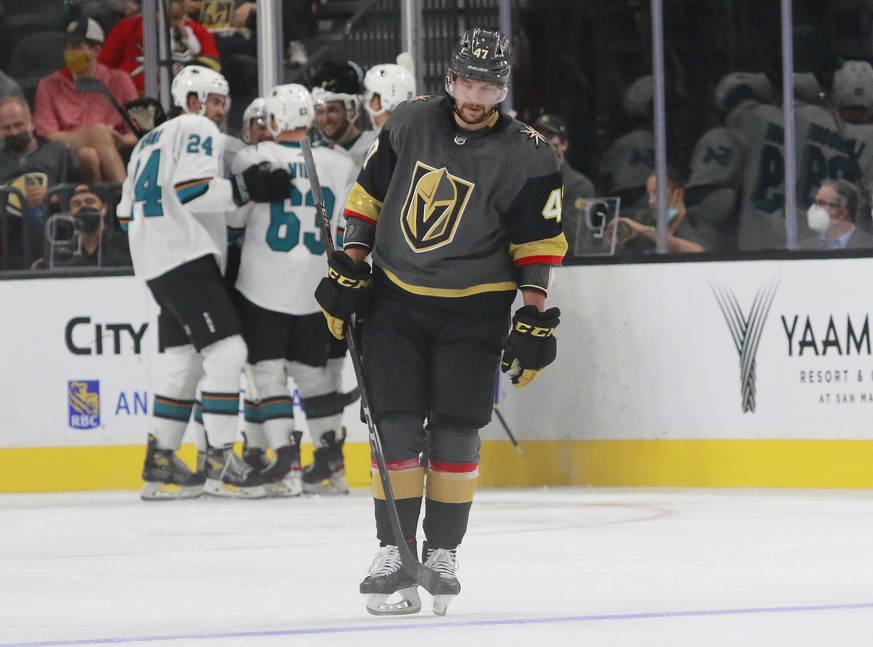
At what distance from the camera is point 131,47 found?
27.6 ft

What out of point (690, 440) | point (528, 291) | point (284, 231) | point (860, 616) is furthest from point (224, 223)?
point (860, 616)

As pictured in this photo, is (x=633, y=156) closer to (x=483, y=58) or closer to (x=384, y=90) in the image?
(x=384, y=90)

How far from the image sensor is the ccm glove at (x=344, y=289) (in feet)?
12.6

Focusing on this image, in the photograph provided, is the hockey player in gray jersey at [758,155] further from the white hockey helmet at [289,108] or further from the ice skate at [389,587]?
the ice skate at [389,587]

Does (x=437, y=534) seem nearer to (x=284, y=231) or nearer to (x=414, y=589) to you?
(x=414, y=589)

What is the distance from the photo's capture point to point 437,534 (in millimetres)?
3895

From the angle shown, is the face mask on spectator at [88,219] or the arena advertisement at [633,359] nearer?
→ the arena advertisement at [633,359]

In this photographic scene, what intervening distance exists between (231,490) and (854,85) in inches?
118

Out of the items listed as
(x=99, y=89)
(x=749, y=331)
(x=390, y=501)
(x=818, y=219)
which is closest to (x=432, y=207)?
(x=390, y=501)

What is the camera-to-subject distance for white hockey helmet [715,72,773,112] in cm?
740

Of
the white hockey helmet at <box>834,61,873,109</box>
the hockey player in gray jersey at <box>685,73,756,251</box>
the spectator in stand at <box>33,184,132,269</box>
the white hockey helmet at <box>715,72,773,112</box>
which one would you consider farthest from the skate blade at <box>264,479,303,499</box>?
the white hockey helmet at <box>834,61,873,109</box>

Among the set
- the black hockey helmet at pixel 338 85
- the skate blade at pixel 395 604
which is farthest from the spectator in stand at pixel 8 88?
the skate blade at pixel 395 604

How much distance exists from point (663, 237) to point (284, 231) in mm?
1558

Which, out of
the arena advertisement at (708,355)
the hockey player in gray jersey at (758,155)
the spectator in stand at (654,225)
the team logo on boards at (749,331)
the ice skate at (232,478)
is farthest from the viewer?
the spectator in stand at (654,225)
